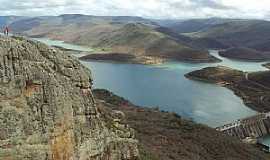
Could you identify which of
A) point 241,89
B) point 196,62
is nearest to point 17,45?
point 241,89

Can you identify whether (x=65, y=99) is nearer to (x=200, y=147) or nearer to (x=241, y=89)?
(x=200, y=147)

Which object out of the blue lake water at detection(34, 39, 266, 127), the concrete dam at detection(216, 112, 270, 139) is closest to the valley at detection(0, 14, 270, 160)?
the blue lake water at detection(34, 39, 266, 127)

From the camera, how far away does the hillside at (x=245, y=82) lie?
98500 millimetres

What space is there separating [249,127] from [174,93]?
2676 cm

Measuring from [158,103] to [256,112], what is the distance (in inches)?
773

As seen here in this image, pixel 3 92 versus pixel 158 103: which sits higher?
pixel 3 92

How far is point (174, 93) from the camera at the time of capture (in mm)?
101125

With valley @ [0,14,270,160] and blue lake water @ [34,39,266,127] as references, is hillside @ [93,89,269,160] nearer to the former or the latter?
valley @ [0,14,270,160]

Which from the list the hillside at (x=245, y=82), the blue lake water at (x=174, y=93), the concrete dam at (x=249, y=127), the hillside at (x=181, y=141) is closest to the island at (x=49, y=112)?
the hillside at (x=181, y=141)

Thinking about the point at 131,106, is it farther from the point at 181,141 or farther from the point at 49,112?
the point at 49,112

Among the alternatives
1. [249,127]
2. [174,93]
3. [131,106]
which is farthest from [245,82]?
[131,106]

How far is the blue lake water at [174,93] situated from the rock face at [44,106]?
57767mm

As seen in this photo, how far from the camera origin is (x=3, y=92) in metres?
15.6

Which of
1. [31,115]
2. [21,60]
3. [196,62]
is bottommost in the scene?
[196,62]
